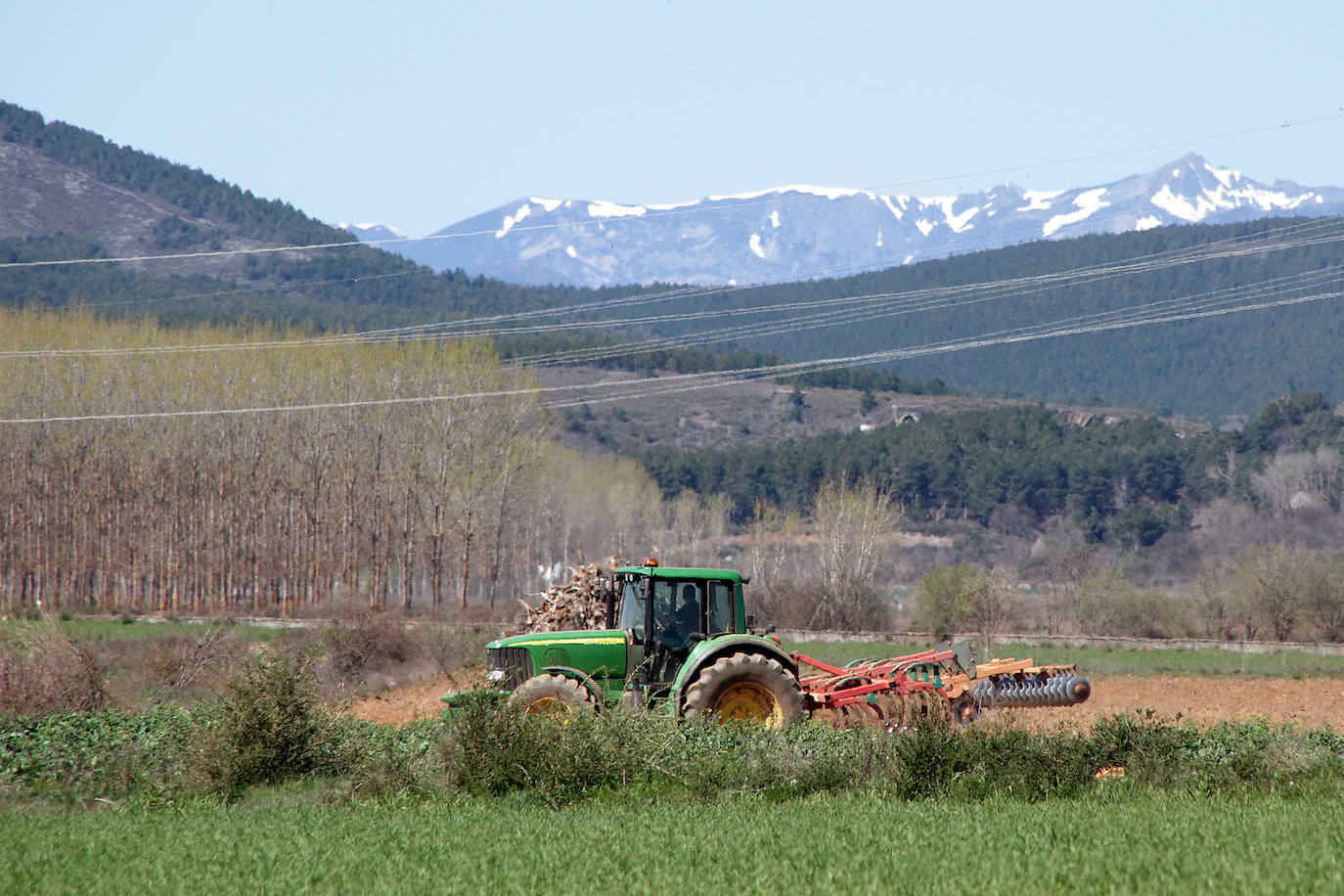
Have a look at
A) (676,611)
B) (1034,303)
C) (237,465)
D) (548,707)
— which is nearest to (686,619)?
(676,611)

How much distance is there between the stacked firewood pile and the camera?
1126 inches

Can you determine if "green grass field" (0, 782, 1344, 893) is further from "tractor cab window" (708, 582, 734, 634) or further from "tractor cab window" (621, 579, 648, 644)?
"tractor cab window" (708, 582, 734, 634)

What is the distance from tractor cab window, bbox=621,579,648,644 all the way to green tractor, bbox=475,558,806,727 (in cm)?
1

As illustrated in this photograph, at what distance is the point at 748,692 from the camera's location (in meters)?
16.8

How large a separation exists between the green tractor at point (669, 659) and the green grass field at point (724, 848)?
4.10 meters

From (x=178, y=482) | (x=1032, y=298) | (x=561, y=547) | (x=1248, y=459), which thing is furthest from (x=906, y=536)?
(x=1032, y=298)

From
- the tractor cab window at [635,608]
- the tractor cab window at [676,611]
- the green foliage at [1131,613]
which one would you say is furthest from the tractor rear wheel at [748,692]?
the green foliage at [1131,613]

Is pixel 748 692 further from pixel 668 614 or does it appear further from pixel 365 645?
pixel 365 645

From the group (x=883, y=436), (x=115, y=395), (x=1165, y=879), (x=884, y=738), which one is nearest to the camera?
(x=1165, y=879)

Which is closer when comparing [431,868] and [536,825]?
[431,868]

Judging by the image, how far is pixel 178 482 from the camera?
5728cm

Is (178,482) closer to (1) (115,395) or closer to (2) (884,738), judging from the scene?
(1) (115,395)

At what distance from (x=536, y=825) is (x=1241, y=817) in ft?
20.0

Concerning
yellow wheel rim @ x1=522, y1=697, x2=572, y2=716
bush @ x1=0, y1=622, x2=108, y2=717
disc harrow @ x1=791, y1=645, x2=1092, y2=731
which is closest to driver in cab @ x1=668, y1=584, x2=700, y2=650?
disc harrow @ x1=791, y1=645, x2=1092, y2=731
